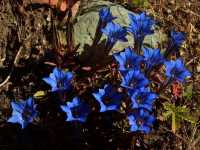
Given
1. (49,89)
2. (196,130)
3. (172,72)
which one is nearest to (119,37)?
(172,72)

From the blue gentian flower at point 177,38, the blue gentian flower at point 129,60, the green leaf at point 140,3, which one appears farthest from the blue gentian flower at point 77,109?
the green leaf at point 140,3

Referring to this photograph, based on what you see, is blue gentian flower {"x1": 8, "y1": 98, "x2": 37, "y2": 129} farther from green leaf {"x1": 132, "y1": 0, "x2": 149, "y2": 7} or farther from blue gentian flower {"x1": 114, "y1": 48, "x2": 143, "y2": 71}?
green leaf {"x1": 132, "y1": 0, "x2": 149, "y2": 7}

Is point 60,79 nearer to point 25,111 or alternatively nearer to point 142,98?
point 25,111

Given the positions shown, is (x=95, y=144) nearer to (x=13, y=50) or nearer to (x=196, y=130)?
(x=196, y=130)

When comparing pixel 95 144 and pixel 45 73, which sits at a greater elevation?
pixel 45 73

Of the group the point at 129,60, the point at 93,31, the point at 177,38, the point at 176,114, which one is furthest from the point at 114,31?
the point at 176,114

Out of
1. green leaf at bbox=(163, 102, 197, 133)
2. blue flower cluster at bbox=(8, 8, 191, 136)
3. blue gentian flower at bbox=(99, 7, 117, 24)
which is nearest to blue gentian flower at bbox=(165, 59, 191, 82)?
blue flower cluster at bbox=(8, 8, 191, 136)

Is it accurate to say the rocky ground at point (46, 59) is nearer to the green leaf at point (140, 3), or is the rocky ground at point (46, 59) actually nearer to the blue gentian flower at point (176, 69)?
the green leaf at point (140, 3)
